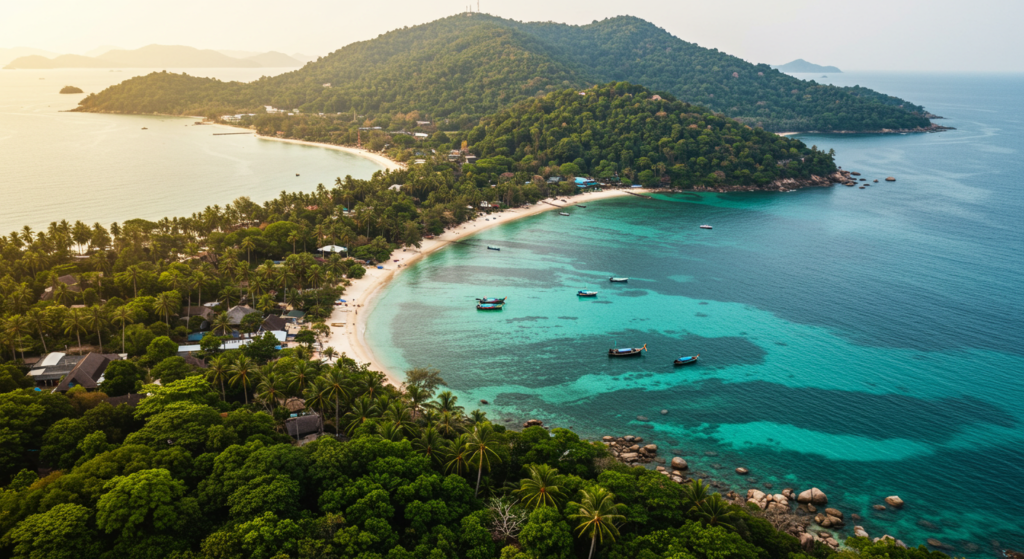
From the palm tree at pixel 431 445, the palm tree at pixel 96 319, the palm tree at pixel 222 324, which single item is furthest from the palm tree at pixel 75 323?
the palm tree at pixel 431 445

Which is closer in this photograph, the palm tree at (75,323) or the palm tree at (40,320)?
the palm tree at (40,320)

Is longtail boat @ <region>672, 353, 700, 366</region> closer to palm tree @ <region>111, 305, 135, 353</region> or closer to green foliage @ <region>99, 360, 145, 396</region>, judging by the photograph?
green foliage @ <region>99, 360, 145, 396</region>


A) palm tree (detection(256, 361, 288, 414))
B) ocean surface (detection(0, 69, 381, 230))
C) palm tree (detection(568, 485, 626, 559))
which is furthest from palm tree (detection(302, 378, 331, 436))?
ocean surface (detection(0, 69, 381, 230))

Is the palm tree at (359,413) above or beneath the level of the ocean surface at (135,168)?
beneath

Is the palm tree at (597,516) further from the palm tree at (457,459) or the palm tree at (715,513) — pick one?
the palm tree at (457,459)

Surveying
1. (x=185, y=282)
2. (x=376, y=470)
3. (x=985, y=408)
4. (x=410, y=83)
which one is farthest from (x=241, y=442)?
(x=410, y=83)

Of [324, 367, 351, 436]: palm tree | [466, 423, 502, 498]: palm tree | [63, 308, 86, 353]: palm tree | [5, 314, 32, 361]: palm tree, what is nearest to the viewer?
[466, 423, 502, 498]: palm tree
